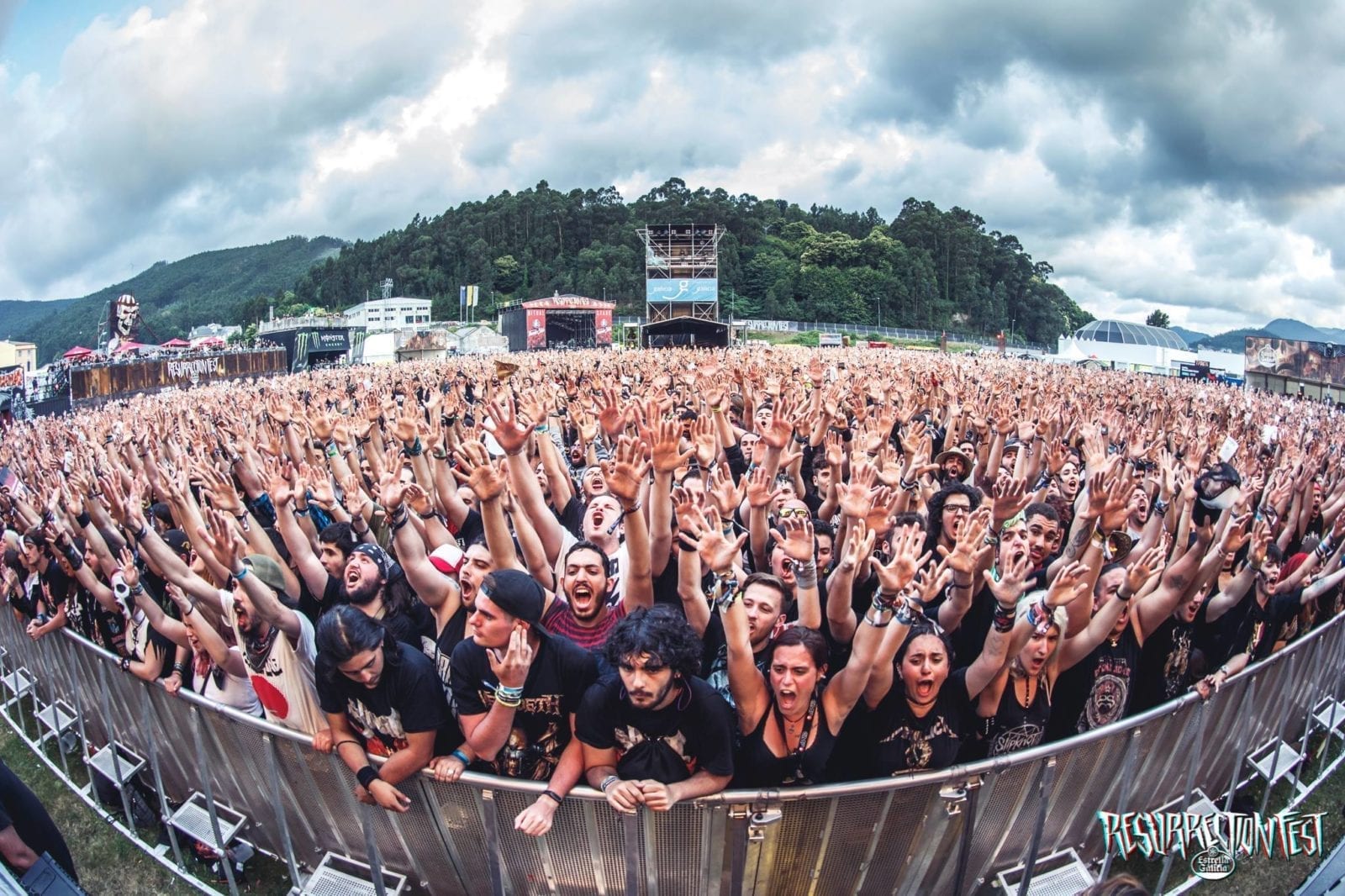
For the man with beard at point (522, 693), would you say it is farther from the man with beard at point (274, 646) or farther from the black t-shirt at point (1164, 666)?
the black t-shirt at point (1164, 666)

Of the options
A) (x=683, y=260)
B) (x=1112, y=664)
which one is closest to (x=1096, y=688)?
(x=1112, y=664)

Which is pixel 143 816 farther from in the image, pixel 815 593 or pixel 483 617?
pixel 815 593

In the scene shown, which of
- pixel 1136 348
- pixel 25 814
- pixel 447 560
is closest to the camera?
pixel 25 814

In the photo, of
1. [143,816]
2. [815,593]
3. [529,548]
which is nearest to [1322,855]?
[815,593]

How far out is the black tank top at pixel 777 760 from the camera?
2.77m

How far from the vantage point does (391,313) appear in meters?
92.0

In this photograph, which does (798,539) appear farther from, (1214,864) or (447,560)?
(1214,864)

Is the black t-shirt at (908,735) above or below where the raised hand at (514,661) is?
below

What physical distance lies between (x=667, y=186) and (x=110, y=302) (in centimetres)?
7291

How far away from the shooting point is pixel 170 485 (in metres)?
4.77

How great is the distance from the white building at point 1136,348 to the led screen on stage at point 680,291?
19592 millimetres

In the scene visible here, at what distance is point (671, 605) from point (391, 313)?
96.6 metres

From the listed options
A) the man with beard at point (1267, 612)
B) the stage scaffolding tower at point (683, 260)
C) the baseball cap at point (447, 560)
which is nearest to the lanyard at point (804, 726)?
the baseball cap at point (447, 560)

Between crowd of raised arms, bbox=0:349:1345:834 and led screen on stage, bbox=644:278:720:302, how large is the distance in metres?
40.5
